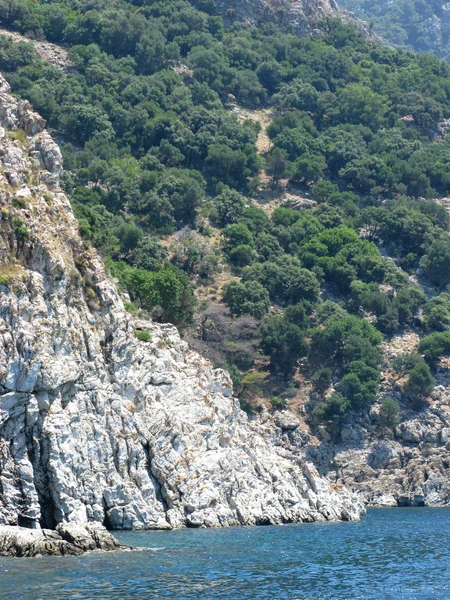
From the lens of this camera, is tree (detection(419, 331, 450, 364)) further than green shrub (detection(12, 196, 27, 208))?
Yes

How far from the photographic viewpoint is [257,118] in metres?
150

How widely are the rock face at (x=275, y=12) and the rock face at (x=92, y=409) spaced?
11142 centimetres

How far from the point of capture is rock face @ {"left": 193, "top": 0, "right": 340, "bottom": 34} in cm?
17238

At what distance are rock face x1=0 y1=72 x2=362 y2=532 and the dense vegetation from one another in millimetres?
12653

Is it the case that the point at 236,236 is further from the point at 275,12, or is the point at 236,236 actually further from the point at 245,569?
the point at 275,12

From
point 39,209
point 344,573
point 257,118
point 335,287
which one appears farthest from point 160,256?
point 344,573

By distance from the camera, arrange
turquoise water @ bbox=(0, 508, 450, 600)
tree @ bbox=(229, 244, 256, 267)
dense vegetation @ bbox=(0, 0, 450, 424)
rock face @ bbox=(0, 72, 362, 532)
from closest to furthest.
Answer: turquoise water @ bbox=(0, 508, 450, 600) < rock face @ bbox=(0, 72, 362, 532) < dense vegetation @ bbox=(0, 0, 450, 424) < tree @ bbox=(229, 244, 256, 267)

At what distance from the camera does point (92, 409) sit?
54.2 m

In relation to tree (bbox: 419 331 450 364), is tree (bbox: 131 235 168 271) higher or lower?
lower

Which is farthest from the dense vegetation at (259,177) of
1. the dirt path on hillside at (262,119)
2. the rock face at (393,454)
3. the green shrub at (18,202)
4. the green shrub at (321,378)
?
the green shrub at (18,202)

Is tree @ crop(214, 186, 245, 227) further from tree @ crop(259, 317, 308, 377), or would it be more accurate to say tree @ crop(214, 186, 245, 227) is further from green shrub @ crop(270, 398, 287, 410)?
green shrub @ crop(270, 398, 287, 410)

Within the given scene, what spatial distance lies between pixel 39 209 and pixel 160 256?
44.3 meters

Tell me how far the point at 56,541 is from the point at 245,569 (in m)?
8.11

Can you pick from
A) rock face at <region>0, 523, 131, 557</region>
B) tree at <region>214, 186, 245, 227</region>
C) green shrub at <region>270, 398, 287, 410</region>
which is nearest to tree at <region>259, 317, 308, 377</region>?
green shrub at <region>270, 398, 287, 410</region>
